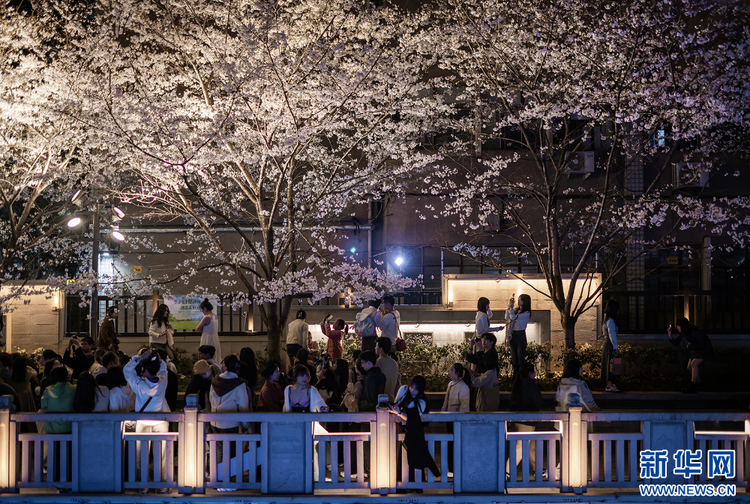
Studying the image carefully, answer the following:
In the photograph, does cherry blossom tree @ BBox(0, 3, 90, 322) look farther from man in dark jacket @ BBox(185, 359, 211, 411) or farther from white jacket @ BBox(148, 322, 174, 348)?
man in dark jacket @ BBox(185, 359, 211, 411)

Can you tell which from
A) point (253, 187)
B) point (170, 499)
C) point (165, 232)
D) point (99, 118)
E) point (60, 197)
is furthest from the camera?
point (165, 232)

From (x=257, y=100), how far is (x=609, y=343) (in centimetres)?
868

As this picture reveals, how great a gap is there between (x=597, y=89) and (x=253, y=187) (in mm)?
7989

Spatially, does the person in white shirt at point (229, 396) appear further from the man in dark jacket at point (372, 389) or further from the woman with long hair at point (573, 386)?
the woman with long hair at point (573, 386)

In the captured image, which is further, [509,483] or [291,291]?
[291,291]

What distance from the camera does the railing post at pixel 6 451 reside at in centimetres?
795

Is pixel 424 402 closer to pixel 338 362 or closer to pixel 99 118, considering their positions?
pixel 338 362

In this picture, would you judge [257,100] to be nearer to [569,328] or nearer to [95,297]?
[95,297]

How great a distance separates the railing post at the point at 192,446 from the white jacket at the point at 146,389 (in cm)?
58

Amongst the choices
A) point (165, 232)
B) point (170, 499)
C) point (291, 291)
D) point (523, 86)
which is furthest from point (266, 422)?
point (165, 232)

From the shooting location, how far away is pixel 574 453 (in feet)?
25.8

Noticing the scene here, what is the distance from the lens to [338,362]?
10.8 metres

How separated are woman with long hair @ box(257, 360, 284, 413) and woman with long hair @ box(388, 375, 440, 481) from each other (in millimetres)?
1758

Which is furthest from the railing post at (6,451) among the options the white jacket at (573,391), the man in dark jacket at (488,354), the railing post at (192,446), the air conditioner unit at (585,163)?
the air conditioner unit at (585,163)
